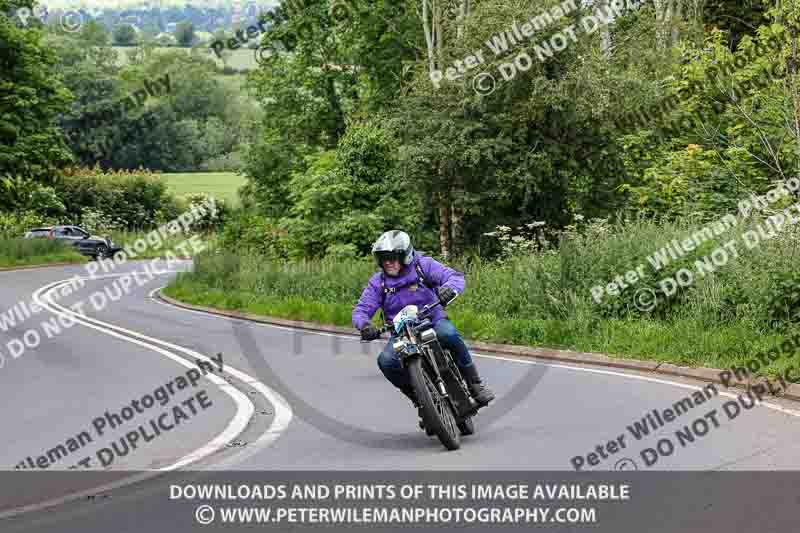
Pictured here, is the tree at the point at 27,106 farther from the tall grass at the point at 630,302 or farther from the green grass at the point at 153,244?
the tall grass at the point at 630,302

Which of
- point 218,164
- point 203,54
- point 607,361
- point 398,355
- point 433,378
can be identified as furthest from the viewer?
point 203,54

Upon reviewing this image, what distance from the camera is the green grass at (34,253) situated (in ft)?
160

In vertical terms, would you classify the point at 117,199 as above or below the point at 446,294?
above

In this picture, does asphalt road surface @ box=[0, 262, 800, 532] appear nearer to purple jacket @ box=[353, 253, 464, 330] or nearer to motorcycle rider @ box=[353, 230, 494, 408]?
motorcycle rider @ box=[353, 230, 494, 408]

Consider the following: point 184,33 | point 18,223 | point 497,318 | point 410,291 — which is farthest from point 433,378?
point 184,33

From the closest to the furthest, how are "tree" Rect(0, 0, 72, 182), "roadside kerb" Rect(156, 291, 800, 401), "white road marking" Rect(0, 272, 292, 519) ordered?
"white road marking" Rect(0, 272, 292, 519), "roadside kerb" Rect(156, 291, 800, 401), "tree" Rect(0, 0, 72, 182)

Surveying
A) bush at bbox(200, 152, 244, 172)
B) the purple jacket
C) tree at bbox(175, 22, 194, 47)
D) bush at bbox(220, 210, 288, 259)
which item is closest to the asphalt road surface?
the purple jacket

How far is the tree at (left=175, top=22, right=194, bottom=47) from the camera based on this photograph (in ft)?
475

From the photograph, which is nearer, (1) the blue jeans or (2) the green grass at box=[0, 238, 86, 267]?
(1) the blue jeans

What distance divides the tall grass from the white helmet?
524 centimetres

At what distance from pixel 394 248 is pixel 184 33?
5651 inches

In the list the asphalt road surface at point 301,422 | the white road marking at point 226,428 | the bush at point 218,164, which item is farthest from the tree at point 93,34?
the asphalt road surface at point 301,422

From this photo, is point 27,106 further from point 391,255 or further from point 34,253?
point 391,255

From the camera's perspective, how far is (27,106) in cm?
5291
